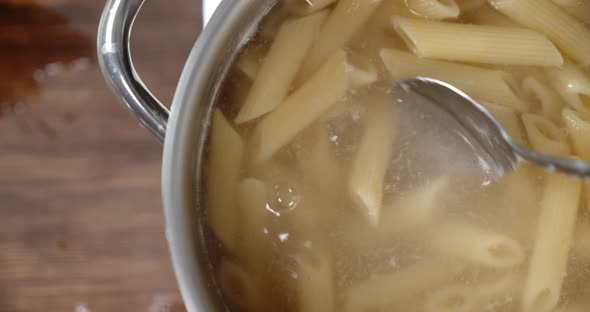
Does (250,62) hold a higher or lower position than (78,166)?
higher

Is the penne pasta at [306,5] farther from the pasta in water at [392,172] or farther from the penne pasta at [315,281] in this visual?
the penne pasta at [315,281]

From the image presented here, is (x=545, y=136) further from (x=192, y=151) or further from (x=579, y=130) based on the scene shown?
(x=192, y=151)

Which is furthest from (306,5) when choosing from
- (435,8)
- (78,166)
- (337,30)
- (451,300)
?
(78,166)

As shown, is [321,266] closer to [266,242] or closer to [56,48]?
[266,242]

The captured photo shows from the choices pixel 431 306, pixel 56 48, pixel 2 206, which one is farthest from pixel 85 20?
pixel 431 306

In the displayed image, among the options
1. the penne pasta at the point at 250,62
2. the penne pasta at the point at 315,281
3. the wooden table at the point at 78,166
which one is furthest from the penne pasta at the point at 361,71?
the wooden table at the point at 78,166
